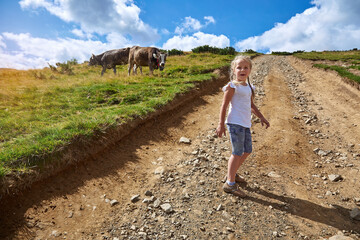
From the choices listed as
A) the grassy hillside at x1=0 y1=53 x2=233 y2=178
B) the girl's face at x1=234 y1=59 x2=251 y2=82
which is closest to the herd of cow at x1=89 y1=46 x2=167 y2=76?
the grassy hillside at x1=0 y1=53 x2=233 y2=178

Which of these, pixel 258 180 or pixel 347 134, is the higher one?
pixel 347 134

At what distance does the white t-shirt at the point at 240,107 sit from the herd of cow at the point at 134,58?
11627mm

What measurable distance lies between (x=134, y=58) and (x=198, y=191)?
14204mm

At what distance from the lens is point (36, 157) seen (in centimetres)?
403

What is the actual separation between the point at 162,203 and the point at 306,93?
36.6 ft

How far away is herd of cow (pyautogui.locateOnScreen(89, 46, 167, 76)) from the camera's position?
14.8m

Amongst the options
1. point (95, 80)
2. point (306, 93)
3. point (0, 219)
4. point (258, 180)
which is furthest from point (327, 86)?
point (0, 219)

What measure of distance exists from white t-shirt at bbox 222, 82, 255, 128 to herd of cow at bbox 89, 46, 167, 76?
1163 centimetres

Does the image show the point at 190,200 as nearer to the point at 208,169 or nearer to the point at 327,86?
the point at 208,169

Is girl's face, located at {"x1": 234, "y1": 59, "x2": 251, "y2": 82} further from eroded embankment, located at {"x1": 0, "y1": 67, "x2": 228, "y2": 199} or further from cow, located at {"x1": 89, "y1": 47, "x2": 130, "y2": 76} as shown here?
cow, located at {"x1": 89, "y1": 47, "x2": 130, "y2": 76}

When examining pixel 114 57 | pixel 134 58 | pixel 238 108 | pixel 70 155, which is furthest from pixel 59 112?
pixel 114 57

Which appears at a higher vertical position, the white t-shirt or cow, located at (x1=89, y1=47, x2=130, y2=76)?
cow, located at (x1=89, y1=47, x2=130, y2=76)

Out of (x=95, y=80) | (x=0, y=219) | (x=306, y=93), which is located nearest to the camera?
(x=0, y=219)

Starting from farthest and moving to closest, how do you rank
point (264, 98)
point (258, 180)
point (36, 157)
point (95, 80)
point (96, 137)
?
point (95, 80) < point (264, 98) < point (96, 137) < point (258, 180) < point (36, 157)
